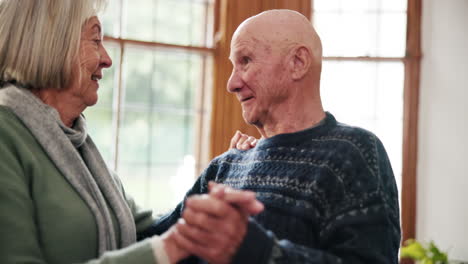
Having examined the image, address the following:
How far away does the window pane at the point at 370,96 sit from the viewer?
173 inches

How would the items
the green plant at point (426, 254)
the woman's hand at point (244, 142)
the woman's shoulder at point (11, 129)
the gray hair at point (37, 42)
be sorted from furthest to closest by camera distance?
the green plant at point (426, 254), the woman's hand at point (244, 142), the gray hair at point (37, 42), the woman's shoulder at point (11, 129)

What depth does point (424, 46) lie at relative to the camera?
14.2 ft

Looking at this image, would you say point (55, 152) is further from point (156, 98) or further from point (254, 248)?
point (156, 98)

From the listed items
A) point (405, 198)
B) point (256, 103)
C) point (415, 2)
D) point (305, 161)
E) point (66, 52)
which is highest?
point (415, 2)

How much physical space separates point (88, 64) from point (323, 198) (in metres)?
0.83

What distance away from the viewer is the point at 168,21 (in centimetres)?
416

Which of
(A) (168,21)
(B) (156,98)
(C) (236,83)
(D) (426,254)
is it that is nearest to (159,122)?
(B) (156,98)

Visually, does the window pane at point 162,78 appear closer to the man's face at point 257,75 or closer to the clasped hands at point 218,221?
the man's face at point 257,75

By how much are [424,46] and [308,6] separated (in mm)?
1023

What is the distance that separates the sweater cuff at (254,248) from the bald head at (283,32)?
0.62 meters

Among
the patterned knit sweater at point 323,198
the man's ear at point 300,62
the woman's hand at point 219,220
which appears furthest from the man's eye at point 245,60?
the woman's hand at point 219,220

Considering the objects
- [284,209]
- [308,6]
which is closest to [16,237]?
[284,209]

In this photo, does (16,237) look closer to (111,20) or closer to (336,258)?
(336,258)

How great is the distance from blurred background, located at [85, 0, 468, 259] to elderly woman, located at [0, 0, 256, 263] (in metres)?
2.29
